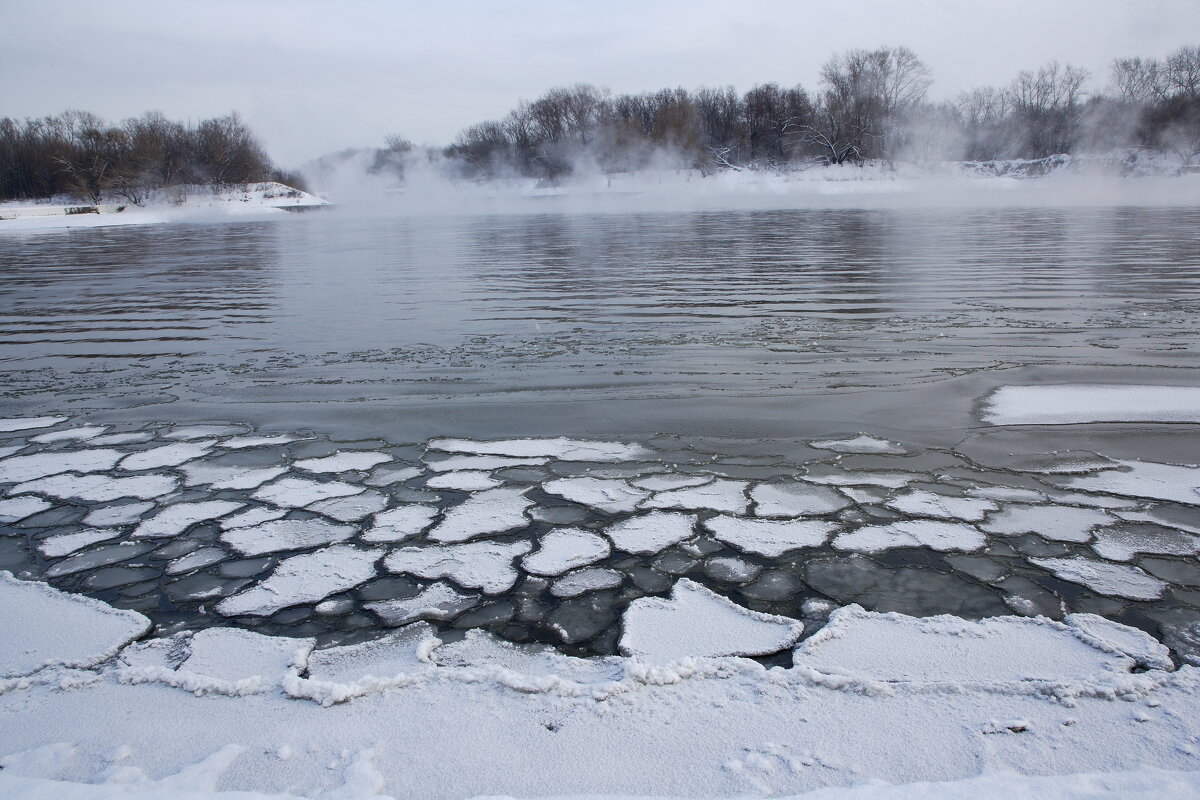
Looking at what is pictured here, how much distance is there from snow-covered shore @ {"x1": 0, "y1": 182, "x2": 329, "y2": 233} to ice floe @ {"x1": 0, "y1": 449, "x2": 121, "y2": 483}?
31807mm

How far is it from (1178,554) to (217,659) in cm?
276

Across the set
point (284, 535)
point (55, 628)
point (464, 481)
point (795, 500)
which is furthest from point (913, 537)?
point (55, 628)

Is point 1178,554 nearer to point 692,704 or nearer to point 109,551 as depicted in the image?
point 692,704

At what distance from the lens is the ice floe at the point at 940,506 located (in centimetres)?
250

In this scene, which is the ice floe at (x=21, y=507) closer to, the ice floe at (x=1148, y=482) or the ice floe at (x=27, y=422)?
the ice floe at (x=27, y=422)

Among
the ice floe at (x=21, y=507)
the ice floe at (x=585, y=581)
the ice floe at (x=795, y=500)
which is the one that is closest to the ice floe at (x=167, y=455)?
the ice floe at (x=21, y=507)

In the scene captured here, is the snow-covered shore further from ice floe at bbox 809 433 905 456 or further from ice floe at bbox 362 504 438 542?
ice floe at bbox 809 433 905 456

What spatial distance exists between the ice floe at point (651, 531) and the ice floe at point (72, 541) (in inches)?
69.5

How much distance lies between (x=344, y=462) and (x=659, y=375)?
6.48ft

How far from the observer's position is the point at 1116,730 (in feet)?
4.86

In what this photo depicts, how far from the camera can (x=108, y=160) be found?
44156mm

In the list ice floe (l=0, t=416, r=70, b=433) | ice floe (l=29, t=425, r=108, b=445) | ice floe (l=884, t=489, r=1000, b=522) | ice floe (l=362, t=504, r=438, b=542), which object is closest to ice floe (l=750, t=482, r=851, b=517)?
ice floe (l=884, t=489, r=1000, b=522)

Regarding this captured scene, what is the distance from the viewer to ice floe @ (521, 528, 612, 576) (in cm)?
224

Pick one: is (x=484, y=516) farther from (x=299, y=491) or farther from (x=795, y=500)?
(x=795, y=500)
